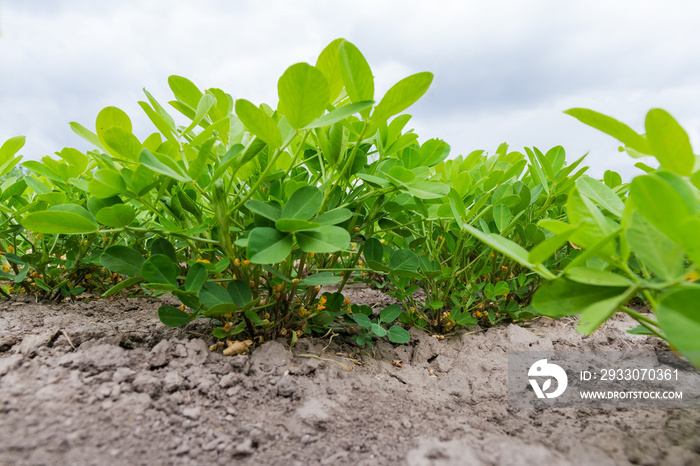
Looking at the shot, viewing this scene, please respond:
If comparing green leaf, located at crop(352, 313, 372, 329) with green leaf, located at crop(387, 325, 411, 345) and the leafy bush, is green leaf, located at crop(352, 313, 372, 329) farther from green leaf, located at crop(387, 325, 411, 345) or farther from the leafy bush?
the leafy bush

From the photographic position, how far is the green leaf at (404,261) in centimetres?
110

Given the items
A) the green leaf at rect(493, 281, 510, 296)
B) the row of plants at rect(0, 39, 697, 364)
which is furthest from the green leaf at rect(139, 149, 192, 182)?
the green leaf at rect(493, 281, 510, 296)

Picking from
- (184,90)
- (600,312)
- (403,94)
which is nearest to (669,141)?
(600,312)

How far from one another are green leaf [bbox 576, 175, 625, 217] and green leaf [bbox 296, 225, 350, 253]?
47 centimetres

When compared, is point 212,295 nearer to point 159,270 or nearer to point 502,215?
point 159,270

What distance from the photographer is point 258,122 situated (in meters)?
0.76

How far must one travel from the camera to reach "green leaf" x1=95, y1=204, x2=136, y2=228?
0.84 metres

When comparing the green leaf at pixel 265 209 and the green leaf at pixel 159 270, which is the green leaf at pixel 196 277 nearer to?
the green leaf at pixel 159 270

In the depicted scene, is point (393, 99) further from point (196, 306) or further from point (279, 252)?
point (196, 306)

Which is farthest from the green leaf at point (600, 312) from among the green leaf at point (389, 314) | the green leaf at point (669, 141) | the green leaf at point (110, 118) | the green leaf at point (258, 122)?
the green leaf at point (110, 118)

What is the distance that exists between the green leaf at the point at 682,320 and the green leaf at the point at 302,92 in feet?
2.00

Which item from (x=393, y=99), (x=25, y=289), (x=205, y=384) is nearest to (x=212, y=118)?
(x=393, y=99)

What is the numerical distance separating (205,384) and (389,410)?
0.41 metres

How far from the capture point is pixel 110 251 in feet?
3.08
